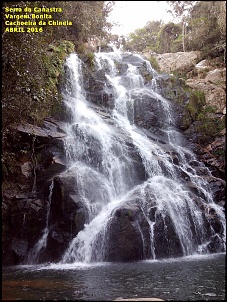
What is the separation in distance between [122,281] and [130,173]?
616 centimetres

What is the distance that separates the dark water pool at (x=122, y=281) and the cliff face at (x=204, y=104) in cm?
767

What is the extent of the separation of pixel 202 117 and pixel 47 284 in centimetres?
1340

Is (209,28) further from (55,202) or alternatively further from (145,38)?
(55,202)

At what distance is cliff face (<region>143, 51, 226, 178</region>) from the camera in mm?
15539

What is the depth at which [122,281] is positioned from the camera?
642 centimetres

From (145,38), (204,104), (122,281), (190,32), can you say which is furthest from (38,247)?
(145,38)

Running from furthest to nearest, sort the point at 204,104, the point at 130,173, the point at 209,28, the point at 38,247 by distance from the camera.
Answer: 1. the point at 209,28
2. the point at 204,104
3. the point at 130,173
4. the point at 38,247

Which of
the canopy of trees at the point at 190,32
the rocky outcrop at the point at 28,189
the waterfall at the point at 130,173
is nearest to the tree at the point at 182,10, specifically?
the canopy of trees at the point at 190,32

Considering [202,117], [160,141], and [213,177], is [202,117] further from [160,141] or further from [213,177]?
[213,177]

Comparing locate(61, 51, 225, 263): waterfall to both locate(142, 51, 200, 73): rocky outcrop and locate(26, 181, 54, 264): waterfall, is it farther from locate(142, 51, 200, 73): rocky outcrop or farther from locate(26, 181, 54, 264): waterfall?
locate(142, 51, 200, 73): rocky outcrop

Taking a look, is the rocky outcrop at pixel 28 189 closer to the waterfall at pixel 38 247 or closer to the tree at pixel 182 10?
the waterfall at pixel 38 247

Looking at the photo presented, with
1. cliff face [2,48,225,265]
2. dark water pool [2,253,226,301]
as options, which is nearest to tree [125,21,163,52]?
cliff face [2,48,225,265]

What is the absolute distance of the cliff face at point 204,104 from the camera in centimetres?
1554

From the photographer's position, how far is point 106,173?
12094mm
